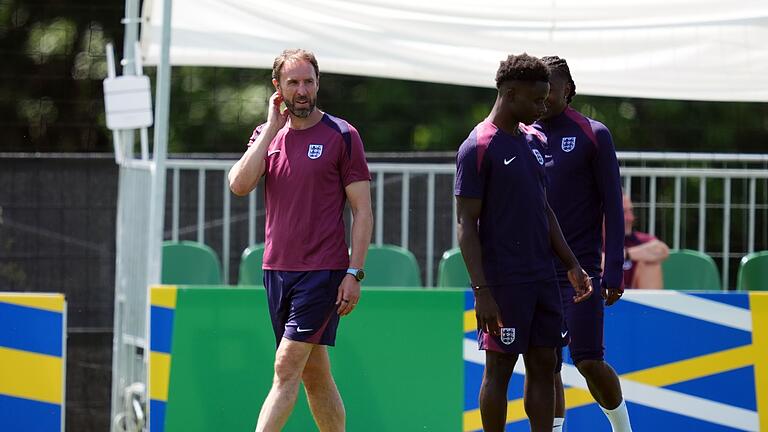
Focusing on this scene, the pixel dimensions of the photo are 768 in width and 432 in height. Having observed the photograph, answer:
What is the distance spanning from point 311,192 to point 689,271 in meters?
3.64

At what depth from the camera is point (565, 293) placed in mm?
5762

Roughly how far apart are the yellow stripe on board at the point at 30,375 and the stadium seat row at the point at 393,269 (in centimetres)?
175

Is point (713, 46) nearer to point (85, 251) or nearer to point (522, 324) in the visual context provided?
point (522, 324)

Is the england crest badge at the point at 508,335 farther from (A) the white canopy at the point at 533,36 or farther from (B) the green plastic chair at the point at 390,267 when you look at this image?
(A) the white canopy at the point at 533,36

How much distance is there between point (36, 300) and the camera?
21.1 feet

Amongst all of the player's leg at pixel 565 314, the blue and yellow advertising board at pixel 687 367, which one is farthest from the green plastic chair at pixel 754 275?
the player's leg at pixel 565 314

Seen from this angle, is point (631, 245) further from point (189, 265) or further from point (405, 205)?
point (189, 265)

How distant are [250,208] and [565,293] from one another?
3.45 meters

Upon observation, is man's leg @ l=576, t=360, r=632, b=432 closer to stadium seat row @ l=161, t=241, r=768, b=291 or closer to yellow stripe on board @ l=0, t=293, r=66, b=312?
stadium seat row @ l=161, t=241, r=768, b=291

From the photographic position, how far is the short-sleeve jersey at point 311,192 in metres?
5.56

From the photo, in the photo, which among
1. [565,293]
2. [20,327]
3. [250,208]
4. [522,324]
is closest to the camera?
[522,324]

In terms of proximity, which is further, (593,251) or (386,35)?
(386,35)

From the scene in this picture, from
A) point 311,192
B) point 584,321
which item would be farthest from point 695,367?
point 311,192

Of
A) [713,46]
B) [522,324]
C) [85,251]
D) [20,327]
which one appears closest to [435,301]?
[522,324]
